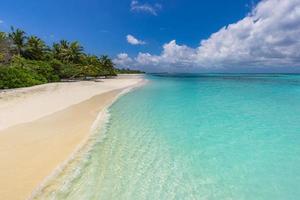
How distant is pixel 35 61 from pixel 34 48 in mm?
6567

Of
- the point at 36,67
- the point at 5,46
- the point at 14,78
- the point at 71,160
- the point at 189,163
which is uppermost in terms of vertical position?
the point at 5,46

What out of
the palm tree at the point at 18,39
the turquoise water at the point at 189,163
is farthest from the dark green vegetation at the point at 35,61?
the turquoise water at the point at 189,163

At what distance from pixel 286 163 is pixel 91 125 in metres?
6.73

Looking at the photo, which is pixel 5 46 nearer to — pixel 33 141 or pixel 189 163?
pixel 33 141

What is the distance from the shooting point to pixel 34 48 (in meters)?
34.0

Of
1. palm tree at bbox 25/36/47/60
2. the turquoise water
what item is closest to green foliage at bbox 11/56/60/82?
palm tree at bbox 25/36/47/60

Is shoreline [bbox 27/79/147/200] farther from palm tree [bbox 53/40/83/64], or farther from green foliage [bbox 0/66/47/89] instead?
palm tree [bbox 53/40/83/64]

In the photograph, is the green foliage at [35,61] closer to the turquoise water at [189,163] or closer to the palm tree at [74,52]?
the palm tree at [74,52]

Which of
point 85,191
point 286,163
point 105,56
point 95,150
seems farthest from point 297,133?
point 105,56

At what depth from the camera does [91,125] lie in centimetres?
905

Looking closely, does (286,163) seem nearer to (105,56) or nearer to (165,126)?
(165,126)

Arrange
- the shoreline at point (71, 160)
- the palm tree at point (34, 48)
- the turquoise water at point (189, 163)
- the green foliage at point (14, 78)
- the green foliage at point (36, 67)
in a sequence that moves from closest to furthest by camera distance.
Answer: the shoreline at point (71, 160), the turquoise water at point (189, 163), the green foliage at point (14, 78), the green foliage at point (36, 67), the palm tree at point (34, 48)

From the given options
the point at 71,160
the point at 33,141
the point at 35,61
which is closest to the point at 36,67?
the point at 35,61

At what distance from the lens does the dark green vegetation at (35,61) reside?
21225 millimetres
